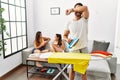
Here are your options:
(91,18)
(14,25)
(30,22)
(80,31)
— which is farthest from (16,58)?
(91,18)

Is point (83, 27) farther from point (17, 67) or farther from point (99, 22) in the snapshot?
point (17, 67)

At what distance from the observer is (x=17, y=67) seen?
12.5ft

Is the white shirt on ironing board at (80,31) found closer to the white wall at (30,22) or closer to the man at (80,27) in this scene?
the man at (80,27)

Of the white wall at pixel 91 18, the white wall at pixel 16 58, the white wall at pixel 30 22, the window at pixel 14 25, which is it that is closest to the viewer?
the white wall at pixel 16 58

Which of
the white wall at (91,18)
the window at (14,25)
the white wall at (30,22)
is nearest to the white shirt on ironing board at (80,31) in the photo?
the window at (14,25)

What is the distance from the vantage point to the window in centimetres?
336

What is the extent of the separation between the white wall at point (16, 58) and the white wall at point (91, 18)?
212 millimetres

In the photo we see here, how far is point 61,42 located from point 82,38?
162 cm

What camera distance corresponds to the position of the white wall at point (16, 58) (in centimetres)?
317

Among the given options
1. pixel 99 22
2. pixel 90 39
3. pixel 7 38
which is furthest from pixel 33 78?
pixel 99 22

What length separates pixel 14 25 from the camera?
374 centimetres

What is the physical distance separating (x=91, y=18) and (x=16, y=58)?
246 centimetres

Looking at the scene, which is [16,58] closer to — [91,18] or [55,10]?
[55,10]

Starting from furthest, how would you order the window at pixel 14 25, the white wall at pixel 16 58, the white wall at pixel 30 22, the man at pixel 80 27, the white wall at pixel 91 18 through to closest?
the white wall at pixel 30 22, the white wall at pixel 91 18, the window at pixel 14 25, the white wall at pixel 16 58, the man at pixel 80 27
